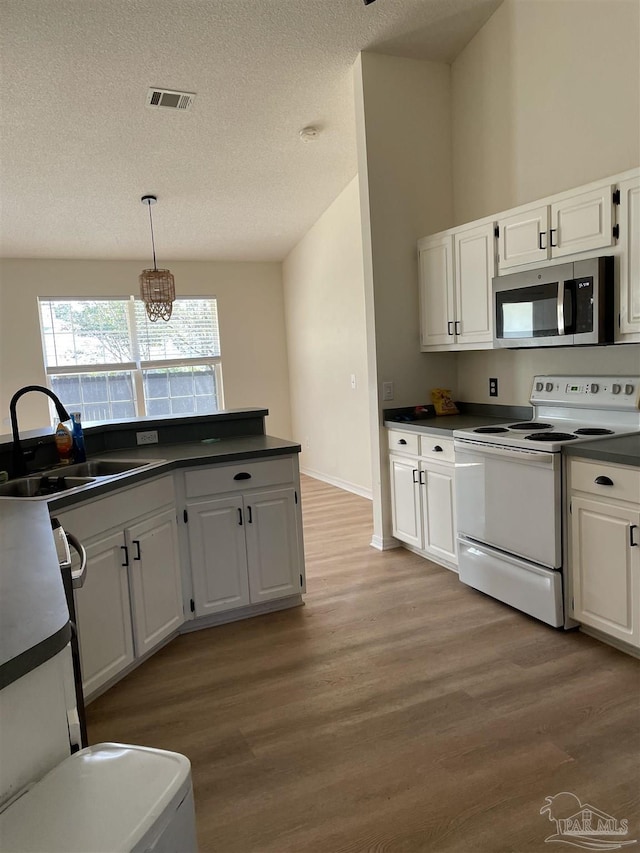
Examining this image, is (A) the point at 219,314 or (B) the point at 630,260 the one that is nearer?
(B) the point at 630,260

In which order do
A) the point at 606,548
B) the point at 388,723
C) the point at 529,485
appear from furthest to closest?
the point at 529,485 < the point at 606,548 < the point at 388,723

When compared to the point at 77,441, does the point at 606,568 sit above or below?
below

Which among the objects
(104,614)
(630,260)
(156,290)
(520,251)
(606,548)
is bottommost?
(104,614)

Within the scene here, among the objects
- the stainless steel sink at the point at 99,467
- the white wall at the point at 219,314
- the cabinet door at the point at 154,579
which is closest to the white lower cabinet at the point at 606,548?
the cabinet door at the point at 154,579

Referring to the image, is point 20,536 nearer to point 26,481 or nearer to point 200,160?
point 26,481

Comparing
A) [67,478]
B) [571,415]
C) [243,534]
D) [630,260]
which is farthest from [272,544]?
[630,260]

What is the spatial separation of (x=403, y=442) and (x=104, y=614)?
2.15 metres

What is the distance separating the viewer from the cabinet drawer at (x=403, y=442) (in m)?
3.74

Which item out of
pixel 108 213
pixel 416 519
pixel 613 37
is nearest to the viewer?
pixel 613 37

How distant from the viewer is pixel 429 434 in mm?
3582

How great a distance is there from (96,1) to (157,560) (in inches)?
111

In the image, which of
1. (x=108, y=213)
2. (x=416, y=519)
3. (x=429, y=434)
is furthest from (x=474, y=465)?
(x=108, y=213)

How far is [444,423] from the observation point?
3670 millimetres
